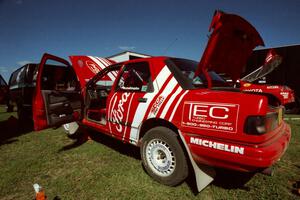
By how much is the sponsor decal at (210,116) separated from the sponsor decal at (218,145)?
0.15m

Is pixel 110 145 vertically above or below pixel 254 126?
below

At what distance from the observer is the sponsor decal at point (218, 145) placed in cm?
173

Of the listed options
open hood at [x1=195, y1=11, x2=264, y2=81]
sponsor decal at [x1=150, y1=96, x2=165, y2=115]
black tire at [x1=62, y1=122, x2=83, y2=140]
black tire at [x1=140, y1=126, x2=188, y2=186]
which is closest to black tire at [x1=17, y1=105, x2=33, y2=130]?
black tire at [x1=62, y1=122, x2=83, y2=140]

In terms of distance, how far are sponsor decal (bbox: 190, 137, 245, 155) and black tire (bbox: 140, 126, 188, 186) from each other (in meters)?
0.27

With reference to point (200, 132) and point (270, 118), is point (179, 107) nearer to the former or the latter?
point (200, 132)

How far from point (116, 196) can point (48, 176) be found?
1.27 meters

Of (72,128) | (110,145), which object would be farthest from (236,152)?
(72,128)

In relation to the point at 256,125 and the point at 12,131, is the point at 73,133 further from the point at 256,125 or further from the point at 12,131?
the point at 256,125

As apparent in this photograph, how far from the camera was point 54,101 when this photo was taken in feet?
11.6

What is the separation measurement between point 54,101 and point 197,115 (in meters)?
2.90

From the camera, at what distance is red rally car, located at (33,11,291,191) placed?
1.71 meters

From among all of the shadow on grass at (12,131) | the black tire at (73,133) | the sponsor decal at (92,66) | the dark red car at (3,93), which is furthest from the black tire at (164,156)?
the dark red car at (3,93)

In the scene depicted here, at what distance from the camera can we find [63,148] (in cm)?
393

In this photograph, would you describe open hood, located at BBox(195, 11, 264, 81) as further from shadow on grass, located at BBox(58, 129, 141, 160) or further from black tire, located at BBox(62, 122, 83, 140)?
black tire, located at BBox(62, 122, 83, 140)
